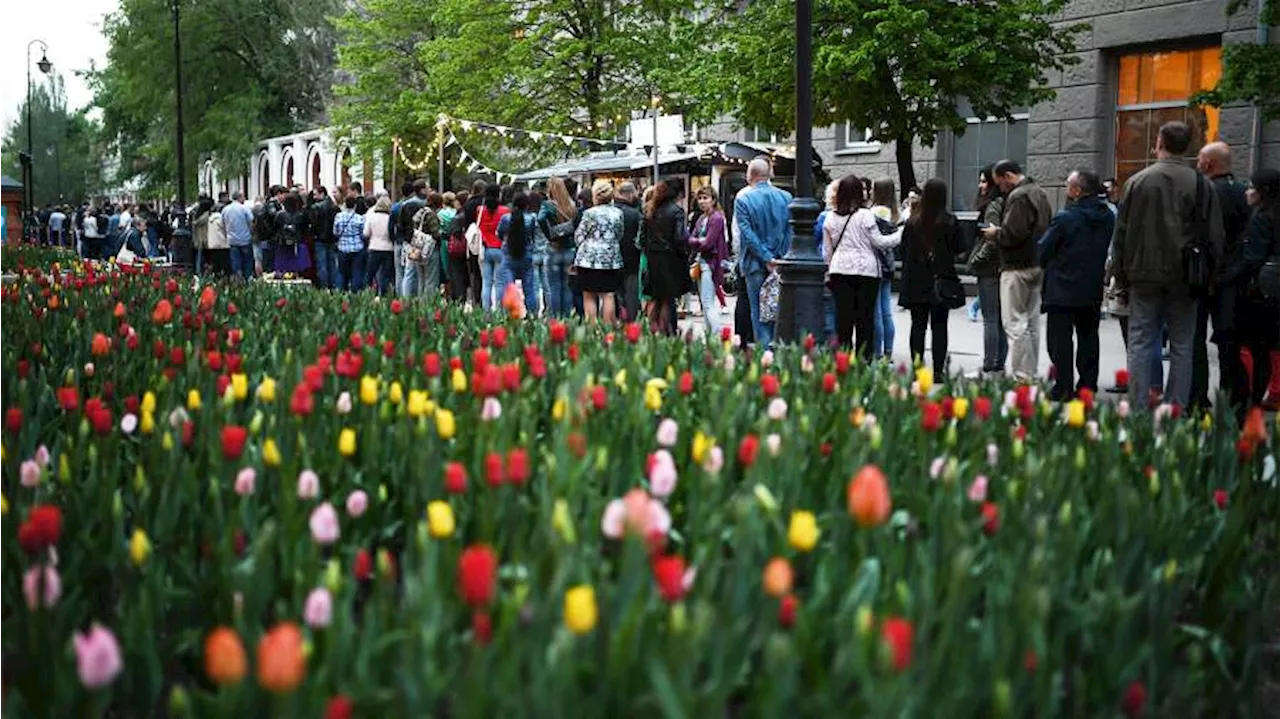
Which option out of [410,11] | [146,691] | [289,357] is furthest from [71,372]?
[410,11]

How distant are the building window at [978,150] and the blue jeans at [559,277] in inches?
422

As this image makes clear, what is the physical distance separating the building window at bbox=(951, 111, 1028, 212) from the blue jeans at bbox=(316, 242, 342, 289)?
36.0 feet

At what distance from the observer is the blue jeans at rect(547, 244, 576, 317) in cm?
1688

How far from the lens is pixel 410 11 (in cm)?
4259

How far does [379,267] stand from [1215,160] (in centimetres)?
1335

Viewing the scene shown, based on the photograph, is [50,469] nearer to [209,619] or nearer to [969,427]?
[209,619]

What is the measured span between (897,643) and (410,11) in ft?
140

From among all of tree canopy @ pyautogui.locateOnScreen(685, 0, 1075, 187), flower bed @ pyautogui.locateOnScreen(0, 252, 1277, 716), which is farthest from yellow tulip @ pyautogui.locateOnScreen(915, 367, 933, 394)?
tree canopy @ pyautogui.locateOnScreen(685, 0, 1075, 187)

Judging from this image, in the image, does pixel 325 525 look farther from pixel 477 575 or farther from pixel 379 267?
pixel 379 267

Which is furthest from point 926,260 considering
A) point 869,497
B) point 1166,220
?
point 869,497

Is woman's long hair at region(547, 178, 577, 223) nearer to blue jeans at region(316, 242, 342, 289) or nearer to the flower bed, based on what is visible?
blue jeans at region(316, 242, 342, 289)

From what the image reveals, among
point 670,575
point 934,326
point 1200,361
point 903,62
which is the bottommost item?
point 1200,361

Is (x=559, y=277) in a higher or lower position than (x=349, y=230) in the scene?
lower

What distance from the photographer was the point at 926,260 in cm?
1177
